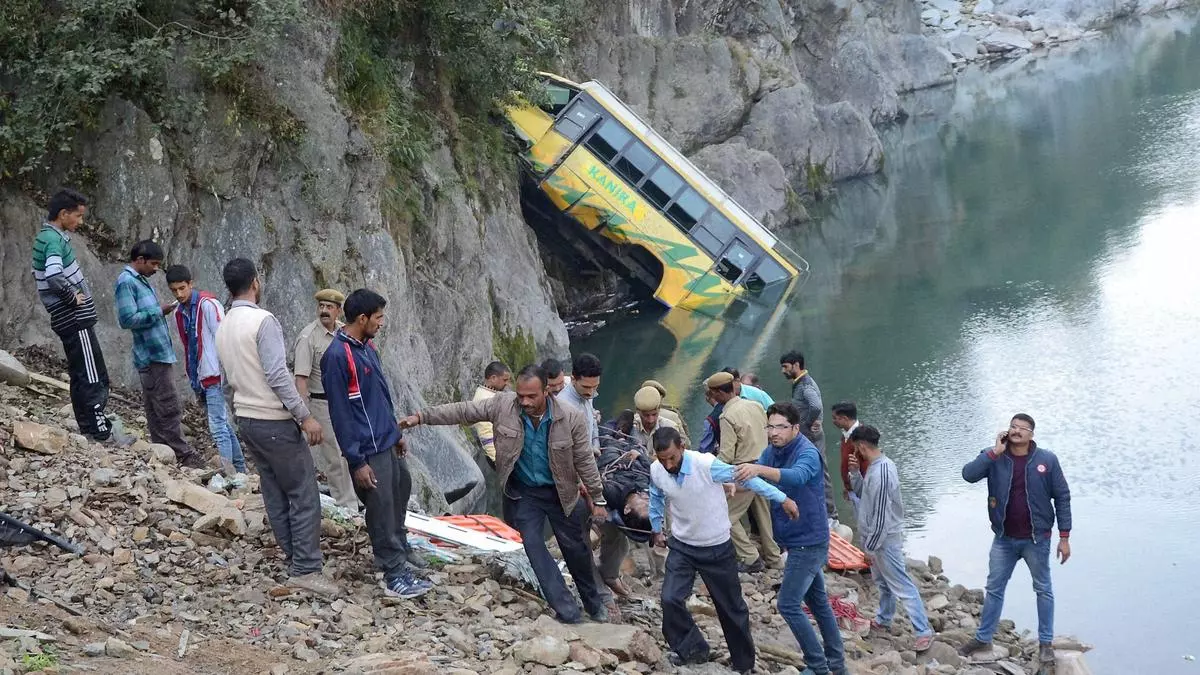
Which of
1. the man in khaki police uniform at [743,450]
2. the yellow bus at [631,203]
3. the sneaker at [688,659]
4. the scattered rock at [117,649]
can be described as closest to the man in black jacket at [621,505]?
the man in khaki police uniform at [743,450]

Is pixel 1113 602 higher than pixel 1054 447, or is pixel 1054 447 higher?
pixel 1054 447

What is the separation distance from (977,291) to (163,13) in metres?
18.6

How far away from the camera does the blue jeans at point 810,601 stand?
8.56 metres

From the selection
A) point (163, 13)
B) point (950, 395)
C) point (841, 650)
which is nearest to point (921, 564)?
point (841, 650)

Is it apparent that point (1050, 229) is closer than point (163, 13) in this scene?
No

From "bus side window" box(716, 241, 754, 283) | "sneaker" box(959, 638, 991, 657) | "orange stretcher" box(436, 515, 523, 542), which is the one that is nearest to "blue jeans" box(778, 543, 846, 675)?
"sneaker" box(959, 638, 991, 657)

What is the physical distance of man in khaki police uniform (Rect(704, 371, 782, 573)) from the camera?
35.4 feet

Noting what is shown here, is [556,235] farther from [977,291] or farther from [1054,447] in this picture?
[1054,447]

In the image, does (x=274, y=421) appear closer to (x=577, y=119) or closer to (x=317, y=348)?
(x=317, y=348)

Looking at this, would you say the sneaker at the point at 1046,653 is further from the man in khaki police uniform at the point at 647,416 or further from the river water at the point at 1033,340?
the man in khaki police uniform at the point at 647,416

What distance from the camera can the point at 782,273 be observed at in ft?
96.2

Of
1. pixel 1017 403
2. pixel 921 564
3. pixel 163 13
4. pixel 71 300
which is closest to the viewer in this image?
pixel 71 300

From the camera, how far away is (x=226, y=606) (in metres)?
7.71

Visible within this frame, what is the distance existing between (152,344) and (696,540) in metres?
4.89
